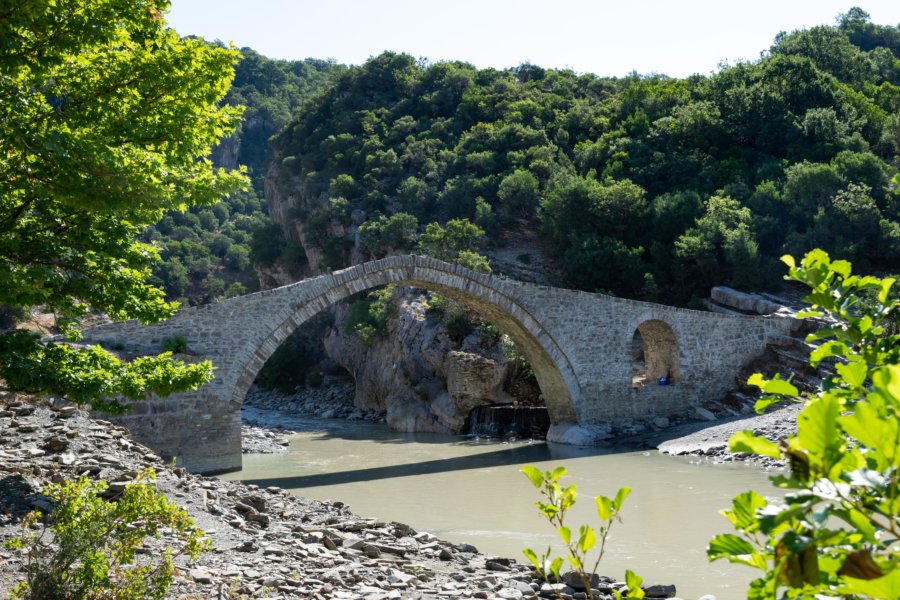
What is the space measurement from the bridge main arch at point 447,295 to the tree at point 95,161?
8.71 m

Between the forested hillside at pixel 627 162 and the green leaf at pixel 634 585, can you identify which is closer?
the green leaf at pixel 634 585

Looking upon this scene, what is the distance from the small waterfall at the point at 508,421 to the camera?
2039 cm

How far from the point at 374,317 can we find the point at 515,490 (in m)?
14.4

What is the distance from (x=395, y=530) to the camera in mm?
8695

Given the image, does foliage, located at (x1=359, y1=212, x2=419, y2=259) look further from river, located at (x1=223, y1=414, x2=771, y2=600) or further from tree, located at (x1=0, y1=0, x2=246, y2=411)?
tree, located at (x1=0, y1=0, x2=246, y2=411)

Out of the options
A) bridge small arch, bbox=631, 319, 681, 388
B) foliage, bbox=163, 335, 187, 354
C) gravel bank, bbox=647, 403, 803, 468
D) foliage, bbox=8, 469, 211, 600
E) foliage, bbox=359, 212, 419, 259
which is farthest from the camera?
foliage, bbox=359, 212, 419, 259

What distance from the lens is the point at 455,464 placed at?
16.0 metres

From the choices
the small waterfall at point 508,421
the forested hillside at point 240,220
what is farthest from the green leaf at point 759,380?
the forested hillside at point 240,220

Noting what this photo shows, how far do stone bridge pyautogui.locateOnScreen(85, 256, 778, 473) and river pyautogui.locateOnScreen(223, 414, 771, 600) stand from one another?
1.23 meters

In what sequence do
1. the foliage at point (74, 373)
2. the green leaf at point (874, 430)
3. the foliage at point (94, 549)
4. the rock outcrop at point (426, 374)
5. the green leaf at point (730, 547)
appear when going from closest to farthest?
the green leaf at point (874, 430)
the green leaf at point (730, 547)
the foliage at point (94, 549)
the foliage at point (74, 373)
the rock outcrop at point (426, 374)

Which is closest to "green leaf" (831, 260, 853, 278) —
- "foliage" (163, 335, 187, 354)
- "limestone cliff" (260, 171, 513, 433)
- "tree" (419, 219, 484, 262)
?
"foliage" (163, 335, 187, 354)

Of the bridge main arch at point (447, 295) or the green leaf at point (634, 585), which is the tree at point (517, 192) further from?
the green leaf at point (634, 585)

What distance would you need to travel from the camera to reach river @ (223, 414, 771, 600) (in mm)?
8508

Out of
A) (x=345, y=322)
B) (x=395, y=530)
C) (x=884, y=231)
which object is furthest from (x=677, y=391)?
(x=345, y=322)
